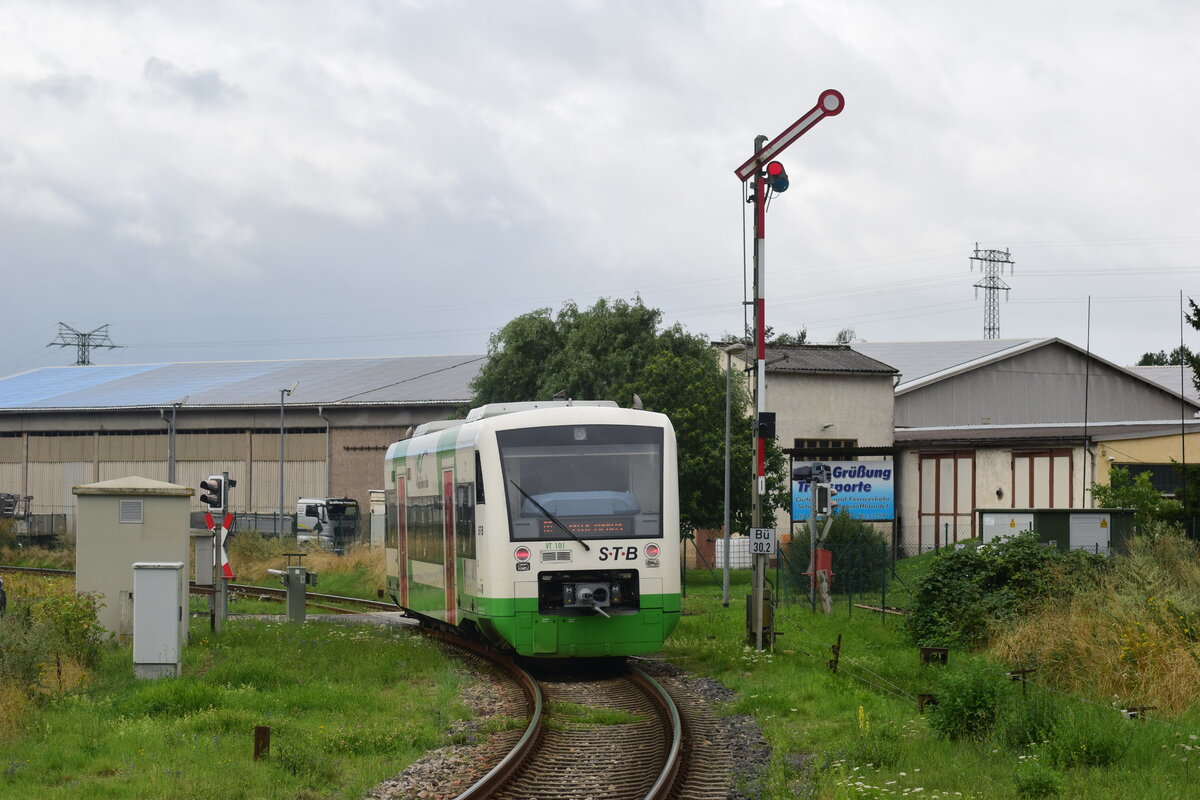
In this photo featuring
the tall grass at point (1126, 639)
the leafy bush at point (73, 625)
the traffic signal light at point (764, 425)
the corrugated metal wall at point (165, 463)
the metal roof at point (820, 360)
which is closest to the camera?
the tall grass at point (1126, 639)

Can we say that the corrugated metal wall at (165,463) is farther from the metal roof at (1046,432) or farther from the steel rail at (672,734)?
the steel rail at (672,734)

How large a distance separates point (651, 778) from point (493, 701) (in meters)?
4.50

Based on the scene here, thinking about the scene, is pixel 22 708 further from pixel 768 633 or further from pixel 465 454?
pixel 768 633

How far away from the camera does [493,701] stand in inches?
597

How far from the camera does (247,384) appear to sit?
6575cm

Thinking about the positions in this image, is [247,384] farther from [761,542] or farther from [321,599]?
[761,542]

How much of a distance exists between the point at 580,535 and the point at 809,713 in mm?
3836

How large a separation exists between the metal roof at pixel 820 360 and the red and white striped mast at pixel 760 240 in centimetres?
2616

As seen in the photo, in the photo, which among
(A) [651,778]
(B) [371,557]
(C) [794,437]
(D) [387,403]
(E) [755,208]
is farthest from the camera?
(D) [387,403]

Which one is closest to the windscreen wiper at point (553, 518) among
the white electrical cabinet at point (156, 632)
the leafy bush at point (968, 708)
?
the white electrical cabinet at point (156, 632)

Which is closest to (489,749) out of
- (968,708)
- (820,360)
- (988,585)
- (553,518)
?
(968,708)

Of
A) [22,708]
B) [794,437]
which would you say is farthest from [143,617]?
[794,437]

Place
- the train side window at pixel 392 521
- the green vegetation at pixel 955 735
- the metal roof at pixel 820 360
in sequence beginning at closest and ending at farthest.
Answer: the green vegetation at pixel 955 735
the train side window at pixel 392 521
the metal roof at pixel 820 360

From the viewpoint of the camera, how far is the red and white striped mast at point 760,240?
18.3 m
